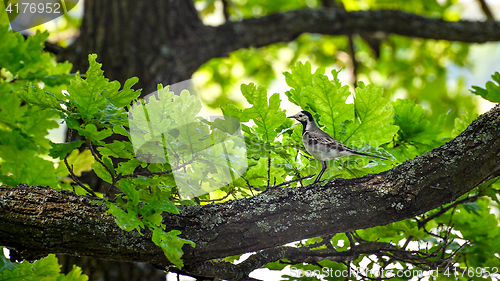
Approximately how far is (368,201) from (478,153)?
0.34 m

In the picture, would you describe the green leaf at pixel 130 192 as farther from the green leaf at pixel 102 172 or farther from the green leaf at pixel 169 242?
the green leaf at pixel 102 172

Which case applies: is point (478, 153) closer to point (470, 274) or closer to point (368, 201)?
point (368, 201)

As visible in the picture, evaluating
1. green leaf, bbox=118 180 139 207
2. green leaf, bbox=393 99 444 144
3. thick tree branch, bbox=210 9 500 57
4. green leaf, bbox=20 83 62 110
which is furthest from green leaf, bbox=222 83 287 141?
thick tree branch, bbox=210 9 500 57

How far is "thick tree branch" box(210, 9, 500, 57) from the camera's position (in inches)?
118

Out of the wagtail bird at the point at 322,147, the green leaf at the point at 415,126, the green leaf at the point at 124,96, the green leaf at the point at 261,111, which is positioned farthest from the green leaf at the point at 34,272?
the green leaf at the point at 415,126

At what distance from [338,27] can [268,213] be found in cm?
259

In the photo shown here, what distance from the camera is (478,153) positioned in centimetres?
101

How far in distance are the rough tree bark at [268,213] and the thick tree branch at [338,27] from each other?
82.9 inches

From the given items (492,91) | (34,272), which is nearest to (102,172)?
(34,272)

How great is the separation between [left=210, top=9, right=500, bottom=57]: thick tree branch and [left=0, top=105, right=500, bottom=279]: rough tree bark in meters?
2.10

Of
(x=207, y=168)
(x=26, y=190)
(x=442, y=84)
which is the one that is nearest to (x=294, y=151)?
(x=207, y=168)

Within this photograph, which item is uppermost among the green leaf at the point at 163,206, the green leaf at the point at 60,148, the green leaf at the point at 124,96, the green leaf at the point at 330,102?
the green leaf at the point at 330,102

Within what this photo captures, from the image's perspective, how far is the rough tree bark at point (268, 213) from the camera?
1028 mm

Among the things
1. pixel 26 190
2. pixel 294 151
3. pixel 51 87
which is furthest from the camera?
pixel 51 87
